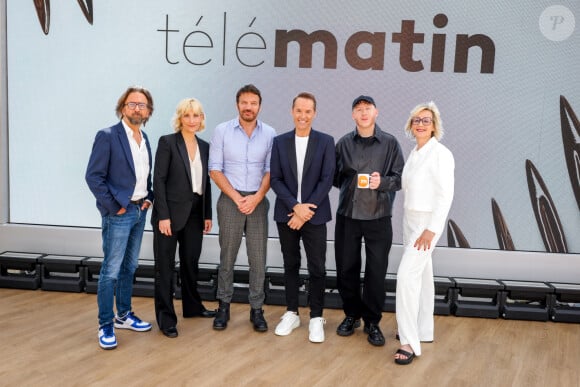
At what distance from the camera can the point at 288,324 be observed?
351cm

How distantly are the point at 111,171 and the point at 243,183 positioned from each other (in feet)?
2.82

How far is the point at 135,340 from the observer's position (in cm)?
327

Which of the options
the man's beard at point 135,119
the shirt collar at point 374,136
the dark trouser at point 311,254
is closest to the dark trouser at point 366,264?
the dark trouser at point 311,254

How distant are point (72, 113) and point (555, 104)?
4280 mm

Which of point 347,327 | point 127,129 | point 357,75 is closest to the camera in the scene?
point 127,129

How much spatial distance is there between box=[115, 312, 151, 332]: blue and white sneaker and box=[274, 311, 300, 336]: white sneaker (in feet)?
2.98

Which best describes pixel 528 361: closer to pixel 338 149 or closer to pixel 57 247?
pixel 338 149

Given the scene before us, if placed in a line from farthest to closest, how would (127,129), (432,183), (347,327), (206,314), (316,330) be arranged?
(206,314) < (347,327) < (316,330) < (127,129) < (432,183)

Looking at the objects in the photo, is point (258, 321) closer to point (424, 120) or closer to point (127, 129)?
point (127, 129)

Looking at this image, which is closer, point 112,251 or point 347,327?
point 112,251

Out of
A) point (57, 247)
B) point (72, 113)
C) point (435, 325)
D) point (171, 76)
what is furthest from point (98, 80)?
point (435, 325)

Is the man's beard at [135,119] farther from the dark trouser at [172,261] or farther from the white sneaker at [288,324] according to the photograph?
the white sneaker at [288,324]

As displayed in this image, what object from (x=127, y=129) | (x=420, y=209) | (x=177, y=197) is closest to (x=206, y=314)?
(x=177, y=197)

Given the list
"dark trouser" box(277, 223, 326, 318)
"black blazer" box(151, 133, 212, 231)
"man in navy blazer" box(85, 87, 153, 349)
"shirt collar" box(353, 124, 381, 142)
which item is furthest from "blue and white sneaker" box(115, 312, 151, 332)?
"shirt collar" box(353, 124, 381, 142)
